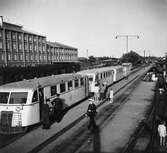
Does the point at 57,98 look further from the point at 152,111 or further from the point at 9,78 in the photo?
the point at 9,78

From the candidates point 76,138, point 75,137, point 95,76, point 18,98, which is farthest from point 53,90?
point 95,76

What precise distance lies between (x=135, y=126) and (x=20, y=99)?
6.52 m

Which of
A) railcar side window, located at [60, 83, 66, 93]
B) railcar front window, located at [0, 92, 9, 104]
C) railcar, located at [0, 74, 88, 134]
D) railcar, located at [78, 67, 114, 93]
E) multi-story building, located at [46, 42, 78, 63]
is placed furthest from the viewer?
multi-story building, located at [46, 42, 78, 63]

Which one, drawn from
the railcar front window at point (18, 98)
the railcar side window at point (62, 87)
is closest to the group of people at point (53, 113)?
the railcar front window at point (18, 98)

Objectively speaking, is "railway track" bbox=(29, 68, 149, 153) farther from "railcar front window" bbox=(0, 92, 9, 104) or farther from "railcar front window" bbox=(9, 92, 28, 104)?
"railcar front window" bbox=(0, 92, 9, 104)

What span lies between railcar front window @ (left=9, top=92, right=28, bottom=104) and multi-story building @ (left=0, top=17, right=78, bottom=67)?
42.6 meters

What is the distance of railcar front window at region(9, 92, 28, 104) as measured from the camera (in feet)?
36.8

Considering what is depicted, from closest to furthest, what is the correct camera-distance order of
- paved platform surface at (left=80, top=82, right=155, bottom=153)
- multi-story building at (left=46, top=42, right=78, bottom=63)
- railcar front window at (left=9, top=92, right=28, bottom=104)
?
paved platform surface at (left=80, top=82, right=155, bottom=153) → railcar front window at (left=9, top=92, right=28, bottom=104) → multi-story building at (left=46, top=42, right=78, bottom=63)

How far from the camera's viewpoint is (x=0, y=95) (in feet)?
38.2

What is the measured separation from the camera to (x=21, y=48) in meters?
60.9

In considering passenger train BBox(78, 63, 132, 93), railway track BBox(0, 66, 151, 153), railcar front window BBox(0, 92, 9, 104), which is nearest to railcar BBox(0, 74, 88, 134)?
railcar front window BBox(0, 92, 9, 104)

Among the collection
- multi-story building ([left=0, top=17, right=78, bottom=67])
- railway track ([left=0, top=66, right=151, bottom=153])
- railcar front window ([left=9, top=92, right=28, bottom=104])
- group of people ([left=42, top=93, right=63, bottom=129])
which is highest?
multi-story building ([left=0, top=17, right=78, bottom=67])

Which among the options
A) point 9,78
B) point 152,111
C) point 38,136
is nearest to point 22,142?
point 38,136

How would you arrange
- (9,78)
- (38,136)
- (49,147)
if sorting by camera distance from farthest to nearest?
(9,78)
(38,136)
(49,147)
